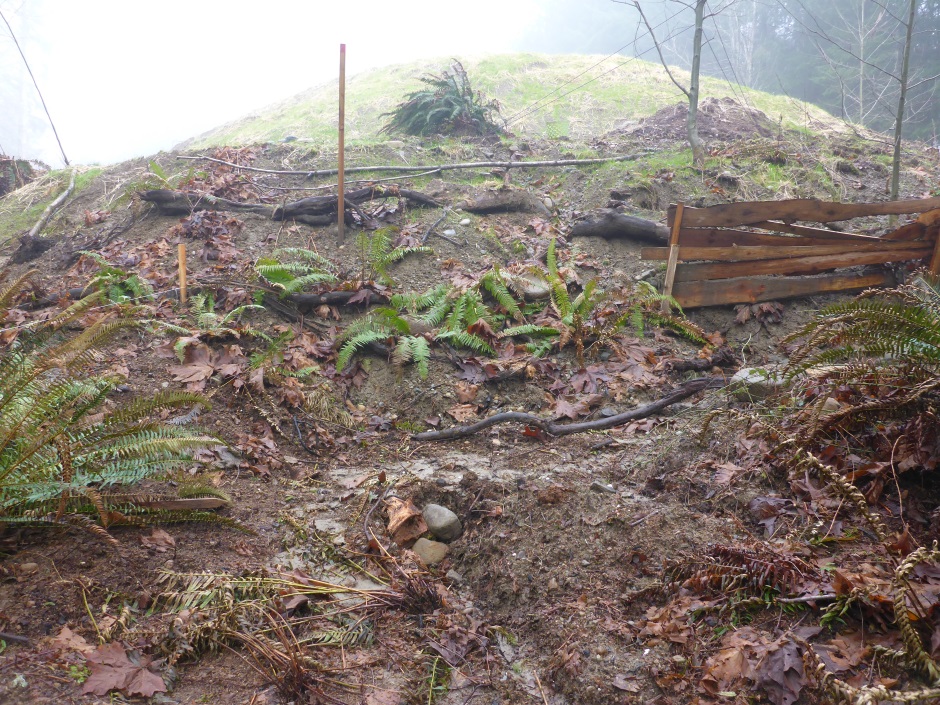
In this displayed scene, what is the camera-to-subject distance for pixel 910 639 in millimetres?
1682

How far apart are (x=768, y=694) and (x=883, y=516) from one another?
3.39 ft

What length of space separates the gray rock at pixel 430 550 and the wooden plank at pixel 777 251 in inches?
166

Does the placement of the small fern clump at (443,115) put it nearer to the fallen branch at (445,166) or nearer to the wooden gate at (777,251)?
the fallen branch at (445,166)

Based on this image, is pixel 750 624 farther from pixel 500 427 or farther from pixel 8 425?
pixel 8 425

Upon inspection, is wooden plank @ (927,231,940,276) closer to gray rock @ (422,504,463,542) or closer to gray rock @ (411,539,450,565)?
gray rock @ (422,504,463,542)

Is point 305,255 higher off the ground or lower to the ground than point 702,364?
higher

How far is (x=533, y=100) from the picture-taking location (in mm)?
14672

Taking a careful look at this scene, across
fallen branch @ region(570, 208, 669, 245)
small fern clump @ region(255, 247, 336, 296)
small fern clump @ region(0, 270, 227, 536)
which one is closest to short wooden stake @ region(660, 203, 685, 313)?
fallen branch @ region(570, 208, 669, 245)

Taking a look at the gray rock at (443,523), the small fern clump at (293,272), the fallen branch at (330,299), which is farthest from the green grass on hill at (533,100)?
the gray rock at (443,523)

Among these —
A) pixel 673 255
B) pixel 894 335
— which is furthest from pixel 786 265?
pixel 894 335

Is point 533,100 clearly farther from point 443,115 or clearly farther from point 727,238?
point 727,238

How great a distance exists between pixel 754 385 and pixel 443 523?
2.32 m

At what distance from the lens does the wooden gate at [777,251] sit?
616cm

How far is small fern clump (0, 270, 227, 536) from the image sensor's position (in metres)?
2.54
